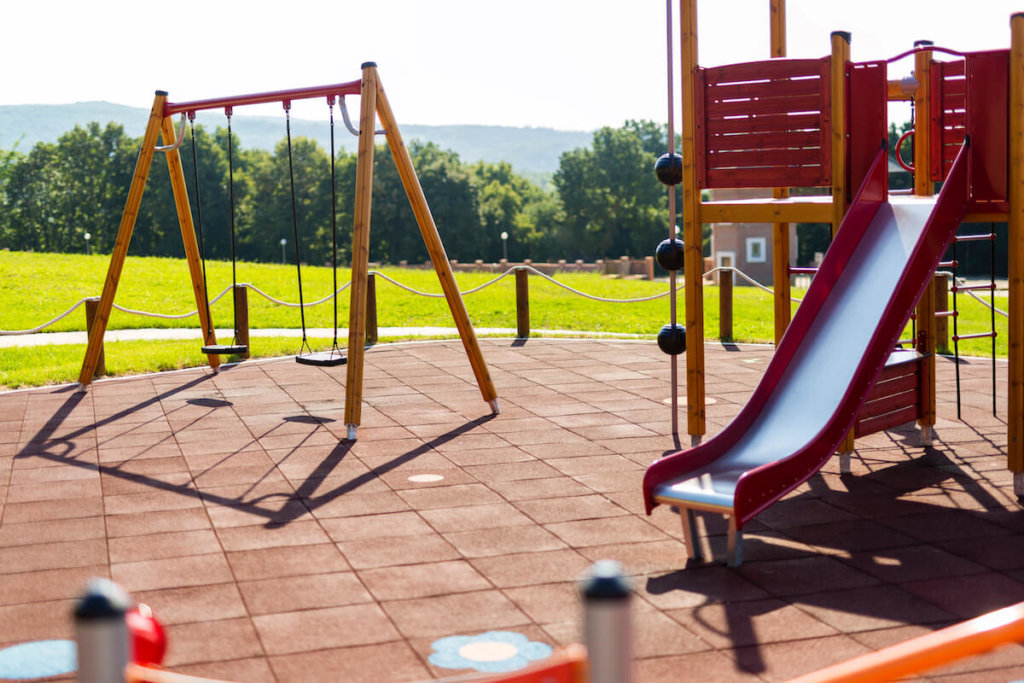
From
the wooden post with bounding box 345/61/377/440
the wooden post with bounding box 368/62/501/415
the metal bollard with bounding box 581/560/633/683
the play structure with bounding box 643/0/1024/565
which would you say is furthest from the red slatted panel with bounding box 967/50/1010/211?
the metal bollard with bounding box 581/560/633/683

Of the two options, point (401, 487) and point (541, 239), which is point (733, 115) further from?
point (541, 239)

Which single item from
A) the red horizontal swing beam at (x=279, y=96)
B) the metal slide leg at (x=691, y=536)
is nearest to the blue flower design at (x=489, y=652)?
the metal slide leg at (x=691, y=536)

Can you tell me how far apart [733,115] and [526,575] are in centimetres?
369

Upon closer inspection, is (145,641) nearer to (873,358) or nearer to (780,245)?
(873,358)

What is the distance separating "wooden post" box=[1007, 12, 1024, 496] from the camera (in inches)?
258

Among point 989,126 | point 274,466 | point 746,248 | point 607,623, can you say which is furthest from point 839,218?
point 746,248

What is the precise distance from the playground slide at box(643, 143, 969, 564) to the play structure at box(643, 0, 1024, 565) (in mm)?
10

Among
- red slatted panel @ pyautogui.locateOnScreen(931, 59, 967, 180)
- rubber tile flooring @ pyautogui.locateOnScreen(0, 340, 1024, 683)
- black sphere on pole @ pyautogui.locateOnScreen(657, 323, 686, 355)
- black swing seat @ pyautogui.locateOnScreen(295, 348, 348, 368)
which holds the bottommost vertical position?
rubber tile flooring @ pyautogui.locateOnScreen(0, 340, 1024, 683)

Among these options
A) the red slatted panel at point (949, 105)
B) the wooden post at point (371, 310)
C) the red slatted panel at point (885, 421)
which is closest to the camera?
the red slatted panel at point (885, 421)

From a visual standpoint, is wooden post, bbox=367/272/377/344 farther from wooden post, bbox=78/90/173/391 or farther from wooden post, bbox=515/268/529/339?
wooden post, bbox=78/90/173/391

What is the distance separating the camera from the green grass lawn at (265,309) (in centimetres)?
1346

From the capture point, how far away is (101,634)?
1886 mm

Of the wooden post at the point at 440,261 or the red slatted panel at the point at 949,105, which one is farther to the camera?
the wooden post at the point at 440,261

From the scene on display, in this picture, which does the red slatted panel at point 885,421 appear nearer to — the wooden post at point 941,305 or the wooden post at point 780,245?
the wooden post at point 780,245
